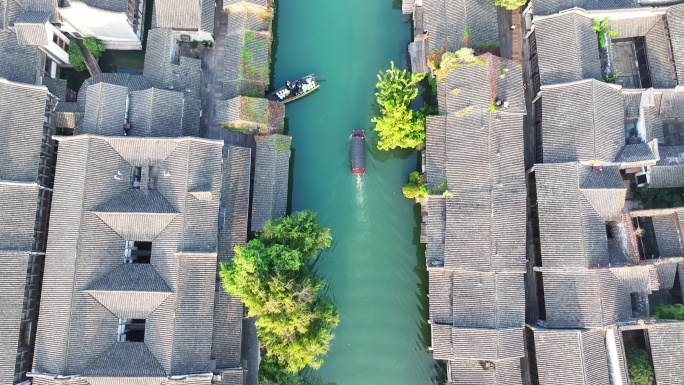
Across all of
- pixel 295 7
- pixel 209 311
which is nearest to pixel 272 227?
pixel 209 311

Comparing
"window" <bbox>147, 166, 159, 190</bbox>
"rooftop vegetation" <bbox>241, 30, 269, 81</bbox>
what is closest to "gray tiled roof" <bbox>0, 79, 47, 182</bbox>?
"window" <bbox>147, 166, 159, 190</bbox>

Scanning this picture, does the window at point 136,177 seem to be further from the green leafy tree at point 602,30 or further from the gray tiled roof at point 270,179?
the green leafy tree at point 602,30

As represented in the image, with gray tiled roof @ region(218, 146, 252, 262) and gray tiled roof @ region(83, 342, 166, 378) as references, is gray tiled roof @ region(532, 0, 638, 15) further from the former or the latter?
gray tiled roof @ region(83, 342, 166, 378)

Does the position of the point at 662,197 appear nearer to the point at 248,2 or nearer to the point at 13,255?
the point at 248,2

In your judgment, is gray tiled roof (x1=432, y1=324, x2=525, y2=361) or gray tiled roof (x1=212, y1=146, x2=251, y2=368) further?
gray tiled roof (x1=212, y1=146, x2=251, y2=368)

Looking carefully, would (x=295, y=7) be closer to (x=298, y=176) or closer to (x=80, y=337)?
(x=298, y=176)

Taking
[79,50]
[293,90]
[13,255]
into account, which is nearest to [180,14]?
[79,50]
